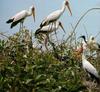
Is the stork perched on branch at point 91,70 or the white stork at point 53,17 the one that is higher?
the white stork at point 53,17

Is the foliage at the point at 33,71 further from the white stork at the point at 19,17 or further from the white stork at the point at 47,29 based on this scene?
the white stork at the point at 19,17

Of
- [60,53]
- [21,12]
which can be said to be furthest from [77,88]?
[21,12]

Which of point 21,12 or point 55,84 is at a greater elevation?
point 21,12

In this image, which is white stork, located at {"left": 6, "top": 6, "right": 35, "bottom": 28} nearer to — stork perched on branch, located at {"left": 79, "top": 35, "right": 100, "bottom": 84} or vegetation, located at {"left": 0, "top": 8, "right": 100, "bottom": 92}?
vegetation, located at {"left": 0, "top": 8, "right": 100, "bottom": 92}

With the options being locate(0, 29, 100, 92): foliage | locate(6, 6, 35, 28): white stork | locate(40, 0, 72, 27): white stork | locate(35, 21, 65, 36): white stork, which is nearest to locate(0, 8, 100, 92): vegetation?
locate(0, 29, 100, 92): foliage

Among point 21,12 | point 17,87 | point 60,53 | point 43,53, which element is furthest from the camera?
point 21,12

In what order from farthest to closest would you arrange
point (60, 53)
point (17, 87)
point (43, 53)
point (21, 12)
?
point (21, 12), point (60, 53), point (43, 53), point (17, 87)

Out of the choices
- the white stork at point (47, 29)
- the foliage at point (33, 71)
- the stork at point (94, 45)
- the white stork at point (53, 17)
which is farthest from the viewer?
the white stork at point (53, 17)

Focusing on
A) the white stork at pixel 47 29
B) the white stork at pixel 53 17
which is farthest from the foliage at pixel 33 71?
the white stork at pixel 53 17

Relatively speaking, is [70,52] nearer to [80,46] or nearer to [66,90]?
[80,46]

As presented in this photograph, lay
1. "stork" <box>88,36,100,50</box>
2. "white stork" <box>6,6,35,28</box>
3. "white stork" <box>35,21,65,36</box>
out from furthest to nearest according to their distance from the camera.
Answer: "white stork" <box>6,6,35,28</box>
"white stork" <box>35,21,65,36</box>
"stork" <box>88,36,100,50</box>

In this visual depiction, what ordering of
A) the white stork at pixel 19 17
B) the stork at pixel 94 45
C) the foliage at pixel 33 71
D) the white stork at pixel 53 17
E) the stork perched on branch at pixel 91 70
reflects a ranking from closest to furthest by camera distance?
1. the foliage at pixel 33 71
2. the stork perched on branch at pixel 91 70
3. the stork at pixel 94 45
4. the white stork at pixel 53 17
5. the white stork at pixel 19 17

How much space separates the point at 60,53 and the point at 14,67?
7.78ft

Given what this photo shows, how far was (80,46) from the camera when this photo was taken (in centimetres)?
1136
